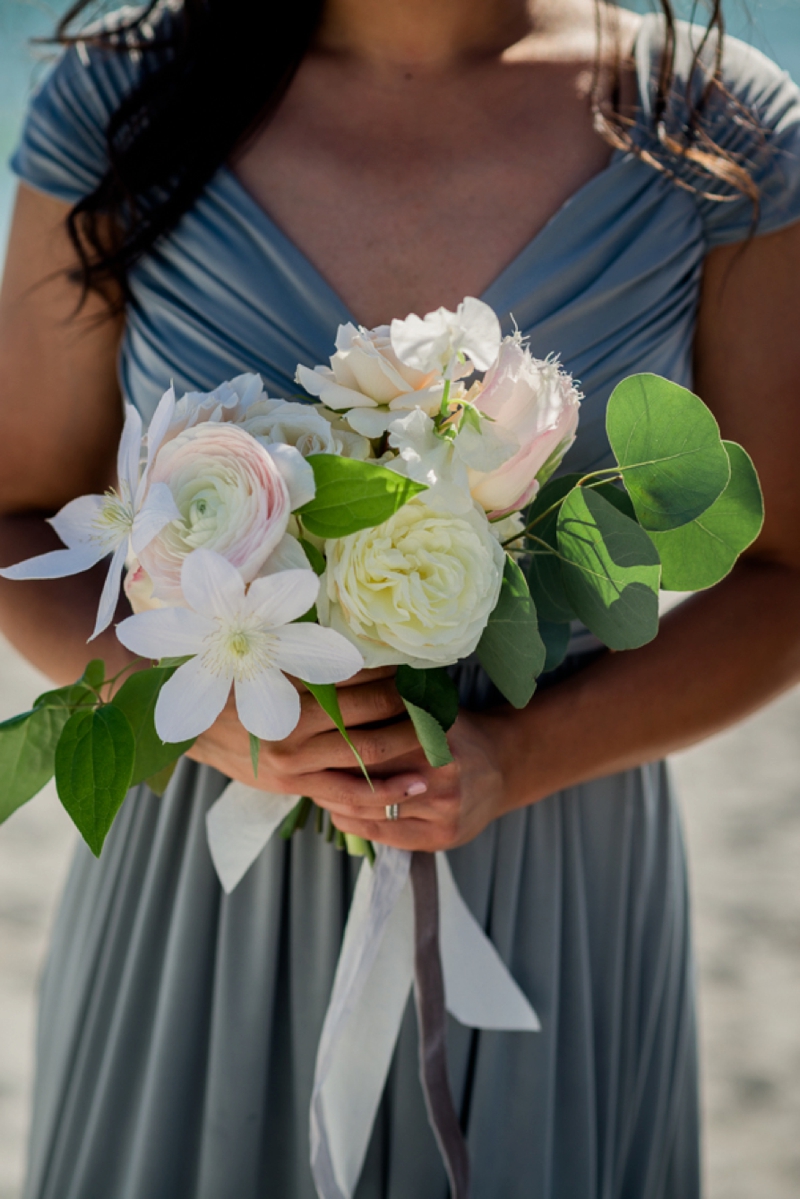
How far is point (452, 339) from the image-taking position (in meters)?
0.83

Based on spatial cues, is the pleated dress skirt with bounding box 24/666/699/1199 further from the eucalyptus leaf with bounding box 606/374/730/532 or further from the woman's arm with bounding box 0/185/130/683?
the eucalyptus leaf with bounding box 606/374/730/532

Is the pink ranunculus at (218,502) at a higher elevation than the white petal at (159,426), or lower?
lower

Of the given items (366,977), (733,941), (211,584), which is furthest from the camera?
(733,941)

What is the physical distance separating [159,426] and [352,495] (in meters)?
0.15

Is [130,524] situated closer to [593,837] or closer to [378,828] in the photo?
[378,828]

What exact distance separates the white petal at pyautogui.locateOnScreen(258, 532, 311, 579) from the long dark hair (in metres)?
0.69

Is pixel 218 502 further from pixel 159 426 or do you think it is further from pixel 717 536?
pixel 717 536

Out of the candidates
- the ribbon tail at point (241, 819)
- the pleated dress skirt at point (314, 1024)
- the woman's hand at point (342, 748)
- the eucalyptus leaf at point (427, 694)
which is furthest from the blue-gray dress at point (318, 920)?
Answer: the eucalyptus leaf at point (427, 694)

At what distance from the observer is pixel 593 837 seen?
4.53 feet

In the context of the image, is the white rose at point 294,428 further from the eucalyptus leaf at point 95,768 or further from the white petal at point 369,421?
the eucalyptus leaf at point 95,768

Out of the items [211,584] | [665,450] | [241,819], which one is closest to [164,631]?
[211,584]

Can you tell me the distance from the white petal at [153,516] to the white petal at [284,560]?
7 centimetres

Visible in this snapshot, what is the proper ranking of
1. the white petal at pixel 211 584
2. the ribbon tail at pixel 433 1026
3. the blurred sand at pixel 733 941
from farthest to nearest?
the blurred sand at pixel 733 941, the ribbon tail at pixel 433 1026, the white petal at pixel 211 584

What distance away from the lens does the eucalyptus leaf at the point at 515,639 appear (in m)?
0.86
